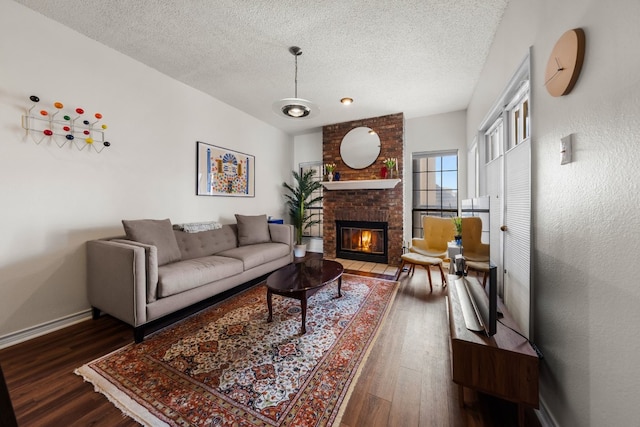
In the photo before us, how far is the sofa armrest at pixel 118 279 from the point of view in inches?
77.5

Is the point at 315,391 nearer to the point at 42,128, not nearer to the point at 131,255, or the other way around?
the point at 131,255

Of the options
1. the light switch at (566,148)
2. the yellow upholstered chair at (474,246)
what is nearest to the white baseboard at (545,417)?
the yellow upholstered chair at (474,246)

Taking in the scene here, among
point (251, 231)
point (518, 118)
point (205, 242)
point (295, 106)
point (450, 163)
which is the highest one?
point (295, 106)

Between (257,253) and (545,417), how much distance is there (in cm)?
281

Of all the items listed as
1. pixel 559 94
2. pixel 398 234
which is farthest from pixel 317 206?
pixel 559 94

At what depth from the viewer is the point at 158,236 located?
2.58 metres

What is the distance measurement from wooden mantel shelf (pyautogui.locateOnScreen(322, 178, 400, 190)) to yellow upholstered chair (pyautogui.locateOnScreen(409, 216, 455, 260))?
91 cm

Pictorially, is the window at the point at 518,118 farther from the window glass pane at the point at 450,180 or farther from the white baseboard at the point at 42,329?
the white baseboard at the point at 42,329

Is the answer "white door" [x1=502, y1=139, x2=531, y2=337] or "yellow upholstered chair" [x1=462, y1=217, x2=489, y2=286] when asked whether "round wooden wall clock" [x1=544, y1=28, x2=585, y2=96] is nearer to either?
"white door" [x1=502, y1=139, x2=531, y2=337]

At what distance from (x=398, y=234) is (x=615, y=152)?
12.0 ft

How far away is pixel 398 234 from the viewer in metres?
4.44

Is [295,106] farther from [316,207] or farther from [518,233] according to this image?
[316,207]

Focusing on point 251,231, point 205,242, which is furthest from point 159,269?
point 251,231

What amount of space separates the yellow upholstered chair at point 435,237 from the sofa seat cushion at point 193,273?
2532 millimetres
